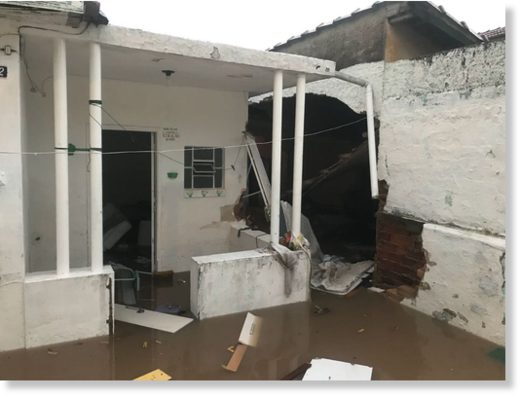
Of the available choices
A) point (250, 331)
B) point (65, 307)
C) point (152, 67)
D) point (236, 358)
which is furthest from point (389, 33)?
point (65, 307)

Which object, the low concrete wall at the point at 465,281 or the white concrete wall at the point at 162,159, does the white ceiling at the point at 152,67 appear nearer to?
the white concrete wall at the point at 162,159

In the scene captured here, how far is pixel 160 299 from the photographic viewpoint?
18.8ft

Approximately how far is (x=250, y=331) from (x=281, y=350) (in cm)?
45

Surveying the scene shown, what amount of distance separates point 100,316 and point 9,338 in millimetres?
859

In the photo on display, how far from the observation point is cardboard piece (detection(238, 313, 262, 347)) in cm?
452

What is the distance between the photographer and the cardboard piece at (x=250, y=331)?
4.52 meters

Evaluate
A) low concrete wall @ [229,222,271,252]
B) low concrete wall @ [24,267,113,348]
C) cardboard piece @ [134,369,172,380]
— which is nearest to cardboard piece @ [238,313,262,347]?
cardboard piece @ [134,369,172,380]

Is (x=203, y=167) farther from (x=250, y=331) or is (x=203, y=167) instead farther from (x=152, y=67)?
(x=250, y=331)

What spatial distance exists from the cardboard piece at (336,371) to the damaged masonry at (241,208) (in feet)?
0.06

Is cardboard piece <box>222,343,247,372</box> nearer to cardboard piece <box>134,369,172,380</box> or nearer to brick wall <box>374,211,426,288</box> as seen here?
cardboard piece <box>134,369,172,380</box>

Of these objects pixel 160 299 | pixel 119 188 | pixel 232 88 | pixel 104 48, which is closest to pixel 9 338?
pixel 160 299

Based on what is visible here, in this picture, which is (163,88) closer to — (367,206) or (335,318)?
(335,318)

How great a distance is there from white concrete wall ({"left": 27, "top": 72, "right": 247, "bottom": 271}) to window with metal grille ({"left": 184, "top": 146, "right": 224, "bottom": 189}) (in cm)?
11

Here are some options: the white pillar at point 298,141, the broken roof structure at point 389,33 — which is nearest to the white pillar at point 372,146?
the broken roof structure at point 389,33
